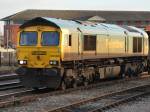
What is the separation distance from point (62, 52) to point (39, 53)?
1013 mm

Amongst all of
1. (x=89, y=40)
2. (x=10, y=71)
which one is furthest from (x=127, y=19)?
(x=89, y=40)

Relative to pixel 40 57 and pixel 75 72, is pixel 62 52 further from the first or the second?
pixel 75 72

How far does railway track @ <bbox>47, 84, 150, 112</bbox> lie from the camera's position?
15902mm

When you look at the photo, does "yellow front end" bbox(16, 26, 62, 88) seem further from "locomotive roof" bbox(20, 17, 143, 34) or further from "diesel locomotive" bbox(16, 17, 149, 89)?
"locomotive roof" bbox(20, 17, 143, 34)

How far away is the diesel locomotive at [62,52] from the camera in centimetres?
2134

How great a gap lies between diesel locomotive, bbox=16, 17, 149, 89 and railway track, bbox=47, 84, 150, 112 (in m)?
2.56

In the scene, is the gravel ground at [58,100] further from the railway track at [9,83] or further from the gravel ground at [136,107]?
the railway track at [9,83]

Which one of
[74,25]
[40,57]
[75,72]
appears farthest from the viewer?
[74,25]

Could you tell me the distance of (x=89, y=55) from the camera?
2420 centimetres

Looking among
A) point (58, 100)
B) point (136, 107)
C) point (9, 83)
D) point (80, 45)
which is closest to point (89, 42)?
point (80, 45)

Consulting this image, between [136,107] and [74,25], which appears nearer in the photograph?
[136,107]

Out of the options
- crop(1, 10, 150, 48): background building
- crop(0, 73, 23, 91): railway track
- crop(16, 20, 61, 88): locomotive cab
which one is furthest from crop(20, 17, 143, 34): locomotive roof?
crop(1, 10, 150, 48): background building

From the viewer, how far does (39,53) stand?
2158cm

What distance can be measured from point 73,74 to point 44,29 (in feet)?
7.89
